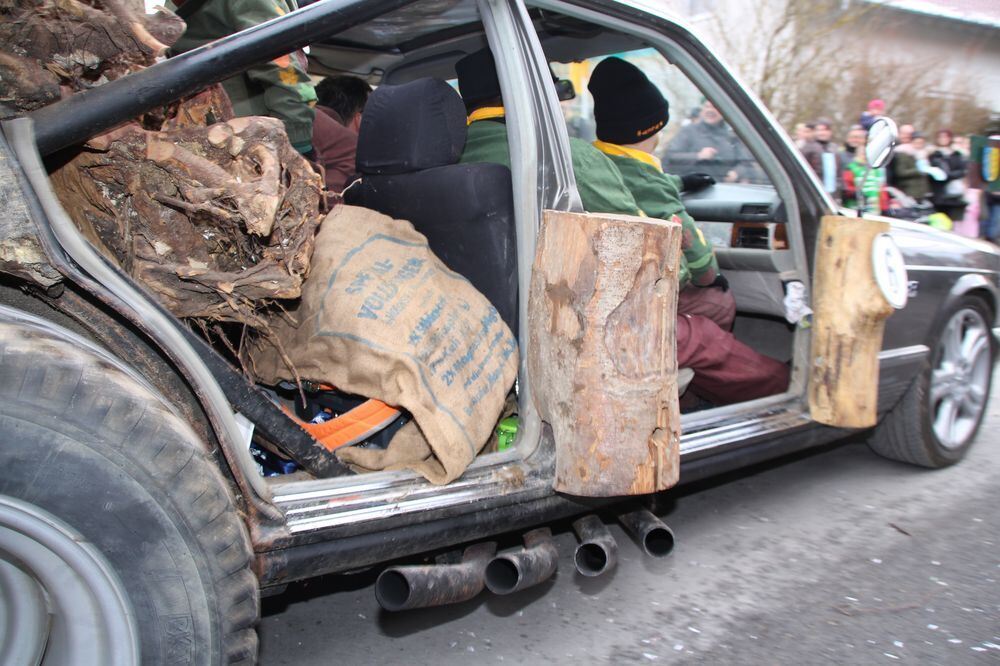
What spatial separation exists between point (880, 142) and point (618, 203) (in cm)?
111

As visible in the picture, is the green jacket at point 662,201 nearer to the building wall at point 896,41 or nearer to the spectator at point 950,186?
the building wall at point 896,41

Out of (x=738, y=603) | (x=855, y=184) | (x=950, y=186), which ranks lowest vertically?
(x=738, y=603)

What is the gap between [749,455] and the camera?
3.07 metres

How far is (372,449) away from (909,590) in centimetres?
201

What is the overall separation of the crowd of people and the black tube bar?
735cm

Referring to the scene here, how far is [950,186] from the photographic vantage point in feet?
35.1

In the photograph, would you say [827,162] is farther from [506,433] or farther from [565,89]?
[506,433]

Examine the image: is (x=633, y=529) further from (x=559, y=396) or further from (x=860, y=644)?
(x=860, y=644)

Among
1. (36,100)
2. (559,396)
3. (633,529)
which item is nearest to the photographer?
(36,100)

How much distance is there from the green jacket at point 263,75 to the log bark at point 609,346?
1546 millimetres

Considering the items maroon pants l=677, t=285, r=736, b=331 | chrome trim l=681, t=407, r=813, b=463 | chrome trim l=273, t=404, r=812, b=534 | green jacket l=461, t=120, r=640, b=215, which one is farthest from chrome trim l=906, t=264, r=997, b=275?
chrome trim l=273, t=404, r=812, b=534

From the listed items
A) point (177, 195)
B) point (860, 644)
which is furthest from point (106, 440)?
point (860, 644)

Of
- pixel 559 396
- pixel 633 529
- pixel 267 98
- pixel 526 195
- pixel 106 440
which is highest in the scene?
pixel 267 98

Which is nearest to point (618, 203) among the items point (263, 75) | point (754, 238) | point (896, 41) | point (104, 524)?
point (754, 238)
